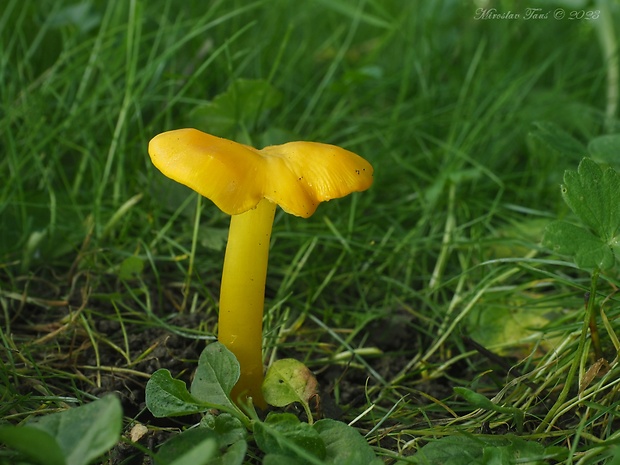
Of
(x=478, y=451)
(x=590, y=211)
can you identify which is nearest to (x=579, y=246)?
(x=590, y=211)

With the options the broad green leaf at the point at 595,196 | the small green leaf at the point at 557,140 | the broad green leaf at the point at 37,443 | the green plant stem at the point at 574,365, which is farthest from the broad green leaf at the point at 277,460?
the small green leaf at the point at 557,140

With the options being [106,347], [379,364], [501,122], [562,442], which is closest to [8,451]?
[106,347]

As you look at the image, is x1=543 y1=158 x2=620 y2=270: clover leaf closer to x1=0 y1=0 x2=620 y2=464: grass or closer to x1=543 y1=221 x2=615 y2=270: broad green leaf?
x1=543 y1=221 x2=615 y2=270: broad green leaf

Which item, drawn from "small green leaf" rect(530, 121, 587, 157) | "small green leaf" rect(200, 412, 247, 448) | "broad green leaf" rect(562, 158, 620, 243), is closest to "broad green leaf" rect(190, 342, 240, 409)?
"small green leaf" rect(200, 412, 247, 448)

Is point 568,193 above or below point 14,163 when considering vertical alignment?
above

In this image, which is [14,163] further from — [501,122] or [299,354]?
[501,122]

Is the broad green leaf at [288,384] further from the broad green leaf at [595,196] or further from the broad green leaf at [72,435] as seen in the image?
the broad green leaf at [595,196]
